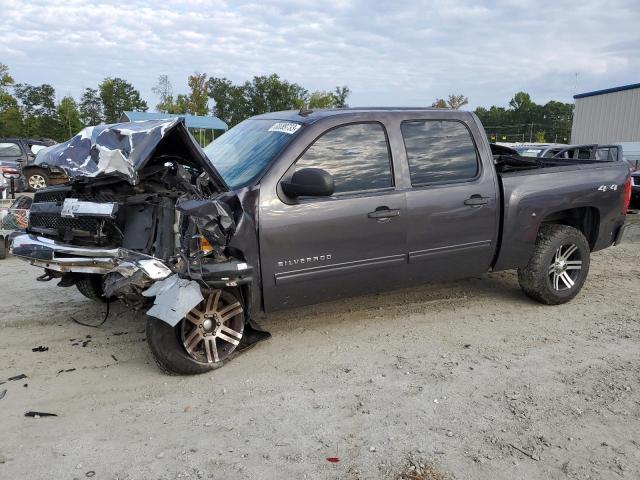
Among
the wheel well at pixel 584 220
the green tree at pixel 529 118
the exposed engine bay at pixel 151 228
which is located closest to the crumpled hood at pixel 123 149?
the exposed engine bay at pixel 151 228

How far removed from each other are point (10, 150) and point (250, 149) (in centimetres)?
1411

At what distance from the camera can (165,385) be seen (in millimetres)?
3502

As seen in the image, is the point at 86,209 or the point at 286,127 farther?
the point at 286,127

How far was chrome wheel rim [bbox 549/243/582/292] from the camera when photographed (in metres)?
5.14

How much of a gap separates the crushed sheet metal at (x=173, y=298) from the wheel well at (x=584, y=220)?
12.2 feet

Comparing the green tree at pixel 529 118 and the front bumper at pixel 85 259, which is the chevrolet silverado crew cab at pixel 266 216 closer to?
the front bumper at pixel 85 259

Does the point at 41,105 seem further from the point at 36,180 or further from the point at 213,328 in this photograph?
the point at 213,328

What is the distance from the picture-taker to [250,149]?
4.25 m

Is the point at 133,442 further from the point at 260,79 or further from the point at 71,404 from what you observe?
the point at 260,79

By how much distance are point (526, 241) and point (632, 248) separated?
14.2 ft

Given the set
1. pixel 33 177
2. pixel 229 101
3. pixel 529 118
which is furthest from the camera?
pixel 529 118

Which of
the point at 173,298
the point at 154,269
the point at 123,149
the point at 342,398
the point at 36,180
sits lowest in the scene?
the point at 342,398

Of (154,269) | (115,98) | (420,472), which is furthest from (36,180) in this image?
(115,98)

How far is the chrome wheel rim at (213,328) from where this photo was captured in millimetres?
3604
